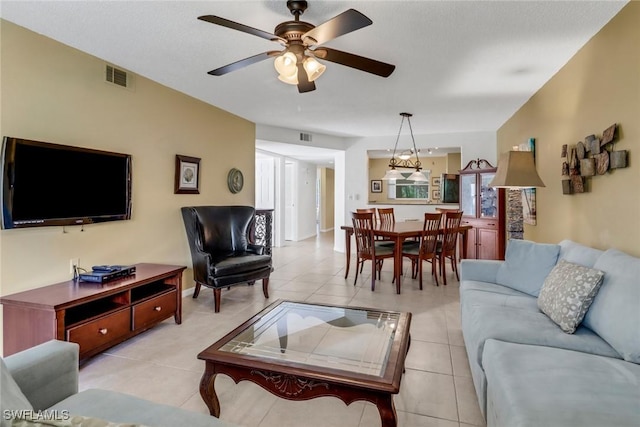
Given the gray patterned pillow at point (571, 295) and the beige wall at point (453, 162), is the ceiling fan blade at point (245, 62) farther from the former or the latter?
the beige wall at point (453, 162)

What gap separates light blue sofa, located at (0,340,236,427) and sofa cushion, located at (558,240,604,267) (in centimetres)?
215

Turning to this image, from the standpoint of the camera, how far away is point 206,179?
439 centimetres

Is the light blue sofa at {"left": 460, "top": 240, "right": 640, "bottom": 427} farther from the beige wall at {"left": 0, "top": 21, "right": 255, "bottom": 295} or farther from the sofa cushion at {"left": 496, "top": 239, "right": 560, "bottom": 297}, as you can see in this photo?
the beige wall at {"left": 0, "top": 21, "right": 255, "bottom": 295}

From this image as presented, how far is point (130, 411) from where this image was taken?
3.92 feet

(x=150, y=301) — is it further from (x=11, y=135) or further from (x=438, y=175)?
(x=438, y=175)

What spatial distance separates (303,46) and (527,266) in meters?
2.20

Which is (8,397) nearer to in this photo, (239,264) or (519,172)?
(239,264)

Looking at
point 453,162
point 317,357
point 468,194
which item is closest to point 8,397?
point 317,357

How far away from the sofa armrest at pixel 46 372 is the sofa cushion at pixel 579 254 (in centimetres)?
264

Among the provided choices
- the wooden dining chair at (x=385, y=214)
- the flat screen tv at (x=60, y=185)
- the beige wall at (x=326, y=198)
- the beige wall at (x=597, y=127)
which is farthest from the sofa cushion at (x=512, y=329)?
the beige wall at (x=326, y=198)

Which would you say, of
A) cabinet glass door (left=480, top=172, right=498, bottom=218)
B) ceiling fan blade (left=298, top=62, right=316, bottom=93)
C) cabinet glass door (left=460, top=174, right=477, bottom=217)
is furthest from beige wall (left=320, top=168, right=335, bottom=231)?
ceiling fan blade (left=298, top=62, right=316, bottom=93)

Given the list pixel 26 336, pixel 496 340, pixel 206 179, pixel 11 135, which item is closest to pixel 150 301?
pixel 26 336

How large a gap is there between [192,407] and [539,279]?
2394 millimetres

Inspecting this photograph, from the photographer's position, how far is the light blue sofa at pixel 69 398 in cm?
116
